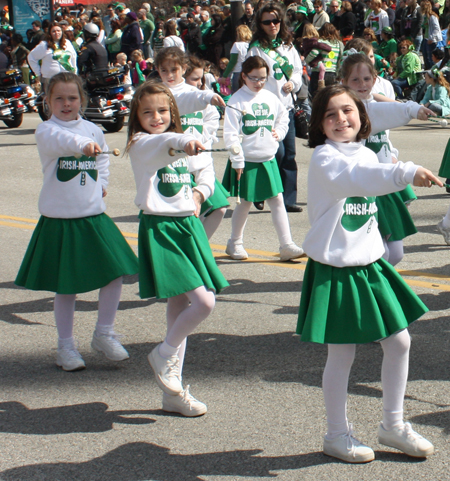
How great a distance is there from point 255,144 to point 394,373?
351 cm

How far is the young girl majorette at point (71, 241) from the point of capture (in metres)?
4.19

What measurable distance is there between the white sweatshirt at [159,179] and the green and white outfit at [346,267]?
75cm

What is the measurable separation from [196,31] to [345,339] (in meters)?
15.8

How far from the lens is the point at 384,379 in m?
3.14

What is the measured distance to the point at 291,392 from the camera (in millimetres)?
3869

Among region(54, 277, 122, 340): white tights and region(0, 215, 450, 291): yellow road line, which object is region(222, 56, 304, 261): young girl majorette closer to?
region(0, 215, 450, 291): yellow road line

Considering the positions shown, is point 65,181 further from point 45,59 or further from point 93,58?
point 93,58

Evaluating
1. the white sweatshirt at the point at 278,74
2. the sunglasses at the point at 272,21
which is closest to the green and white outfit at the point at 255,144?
the white sweatshirt at the point at 278,74

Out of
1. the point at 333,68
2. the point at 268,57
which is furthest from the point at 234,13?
the point at 268,57

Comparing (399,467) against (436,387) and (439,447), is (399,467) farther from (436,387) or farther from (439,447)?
(436,387)

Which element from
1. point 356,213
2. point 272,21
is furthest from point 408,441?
point 272,21

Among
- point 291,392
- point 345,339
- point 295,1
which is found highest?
point 295,1

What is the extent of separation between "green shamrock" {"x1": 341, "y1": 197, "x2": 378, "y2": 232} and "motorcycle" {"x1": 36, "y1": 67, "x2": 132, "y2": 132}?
11229mm

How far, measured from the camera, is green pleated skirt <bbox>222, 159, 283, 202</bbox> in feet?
20.4
